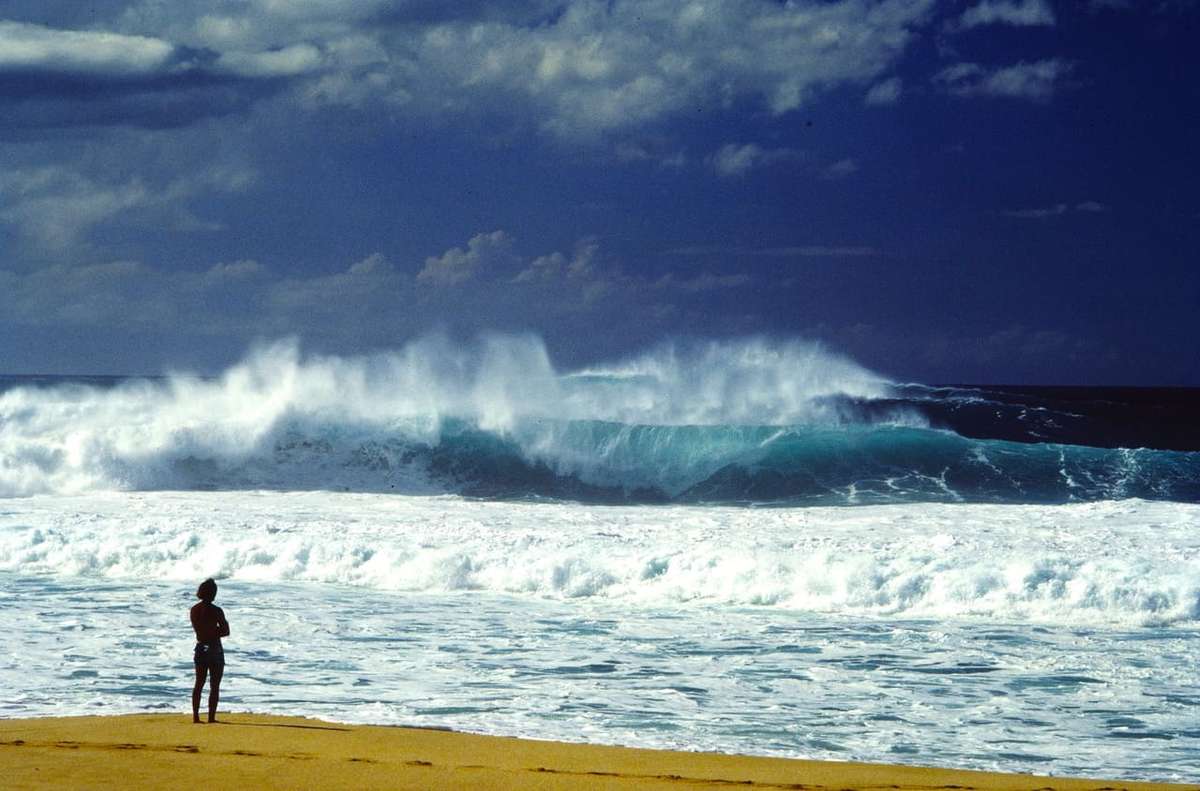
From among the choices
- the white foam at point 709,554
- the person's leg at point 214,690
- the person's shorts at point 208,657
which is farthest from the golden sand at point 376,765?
the white foam at point 709,554

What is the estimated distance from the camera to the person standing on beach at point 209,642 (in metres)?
7.31

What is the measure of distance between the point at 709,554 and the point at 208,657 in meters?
7.03

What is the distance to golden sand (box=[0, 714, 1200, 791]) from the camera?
5.95m

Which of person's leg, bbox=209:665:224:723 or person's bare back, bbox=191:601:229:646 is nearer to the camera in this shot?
person's leg, bbox=209:665:224:723

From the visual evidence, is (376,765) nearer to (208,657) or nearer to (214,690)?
(214,690)

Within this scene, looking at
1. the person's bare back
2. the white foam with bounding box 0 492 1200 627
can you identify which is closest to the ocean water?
the white foam with bounding box 0 492 1200 627

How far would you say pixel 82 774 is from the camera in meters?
5.98

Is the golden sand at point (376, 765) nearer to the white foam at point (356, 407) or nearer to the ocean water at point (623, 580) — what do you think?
the ocean water at point (623, 580)

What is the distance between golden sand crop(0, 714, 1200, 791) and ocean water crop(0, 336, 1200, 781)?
50 cm

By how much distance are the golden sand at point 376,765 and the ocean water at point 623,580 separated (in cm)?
50

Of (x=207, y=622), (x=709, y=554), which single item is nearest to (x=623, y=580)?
(x=709, y=554)

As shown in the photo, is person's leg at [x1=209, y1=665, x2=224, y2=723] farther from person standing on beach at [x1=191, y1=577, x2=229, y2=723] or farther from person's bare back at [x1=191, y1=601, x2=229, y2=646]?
person's bare back at [x1=191, y1=601, x2=229, y2=646]

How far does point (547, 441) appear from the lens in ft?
89.1

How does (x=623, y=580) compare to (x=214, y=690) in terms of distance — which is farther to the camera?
(x=623, y=580)
